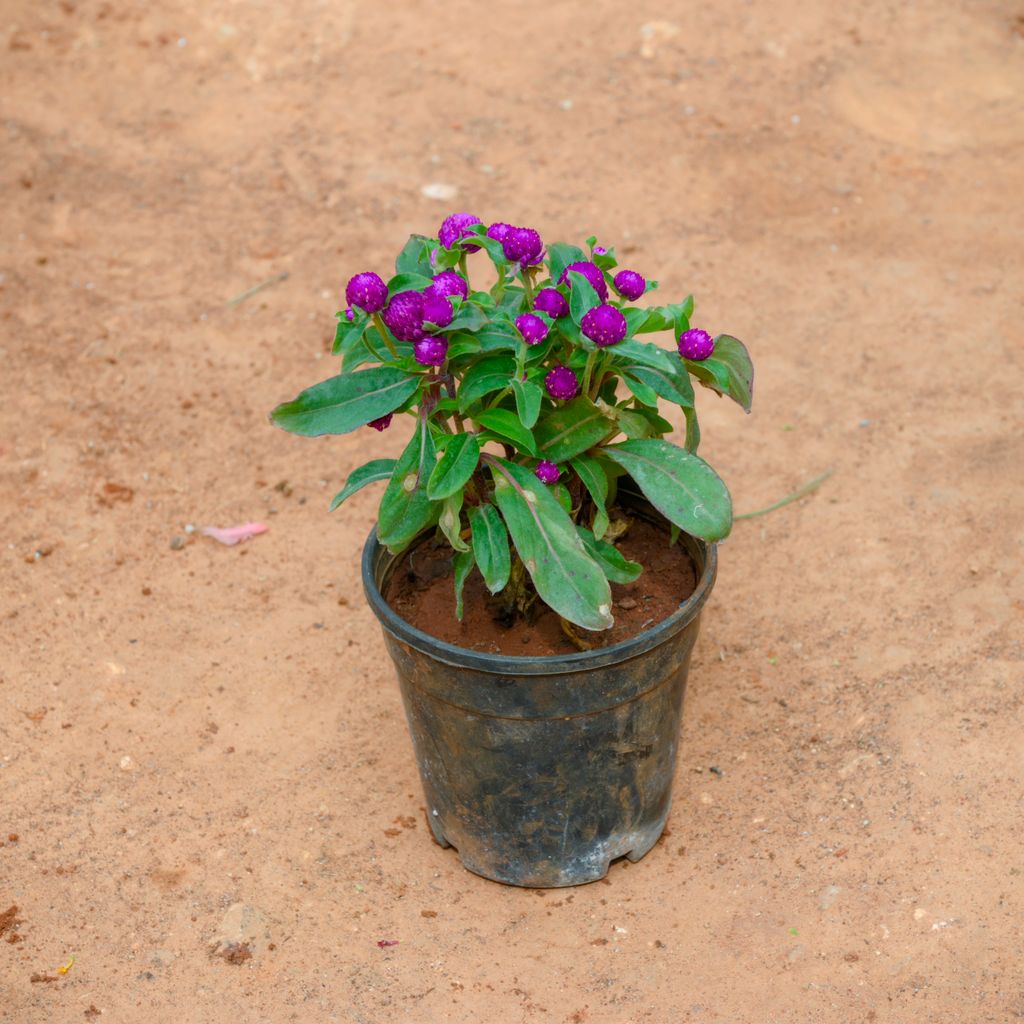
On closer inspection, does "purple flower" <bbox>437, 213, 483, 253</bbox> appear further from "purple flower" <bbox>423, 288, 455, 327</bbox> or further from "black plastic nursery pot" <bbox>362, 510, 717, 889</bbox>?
"black plastic nursery pot" <bbox>362, 510, 717, 889</bbox>

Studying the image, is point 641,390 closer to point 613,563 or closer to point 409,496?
point 613,563

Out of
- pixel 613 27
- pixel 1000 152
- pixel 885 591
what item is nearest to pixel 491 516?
pixel 885 591

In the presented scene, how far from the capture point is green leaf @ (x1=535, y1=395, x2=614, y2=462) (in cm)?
229

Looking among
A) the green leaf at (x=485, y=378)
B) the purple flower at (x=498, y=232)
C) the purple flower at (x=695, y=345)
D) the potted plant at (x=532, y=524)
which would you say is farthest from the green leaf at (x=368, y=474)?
the purple flower at (x=695, y=345)

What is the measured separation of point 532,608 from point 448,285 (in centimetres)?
69

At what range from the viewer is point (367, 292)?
6.76 feet

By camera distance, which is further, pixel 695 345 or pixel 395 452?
pixel 395 452

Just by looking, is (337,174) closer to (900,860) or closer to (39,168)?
(39,168)

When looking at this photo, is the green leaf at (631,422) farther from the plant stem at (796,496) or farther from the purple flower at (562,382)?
the plant stem at (796,496)

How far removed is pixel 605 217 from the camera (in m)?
5.00

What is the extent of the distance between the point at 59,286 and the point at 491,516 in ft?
10.1

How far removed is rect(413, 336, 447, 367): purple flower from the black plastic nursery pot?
0.51 metres

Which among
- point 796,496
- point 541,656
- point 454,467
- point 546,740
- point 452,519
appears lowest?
point 796,496

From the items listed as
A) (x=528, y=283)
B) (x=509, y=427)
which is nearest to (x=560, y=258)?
(x=528, y=283)
